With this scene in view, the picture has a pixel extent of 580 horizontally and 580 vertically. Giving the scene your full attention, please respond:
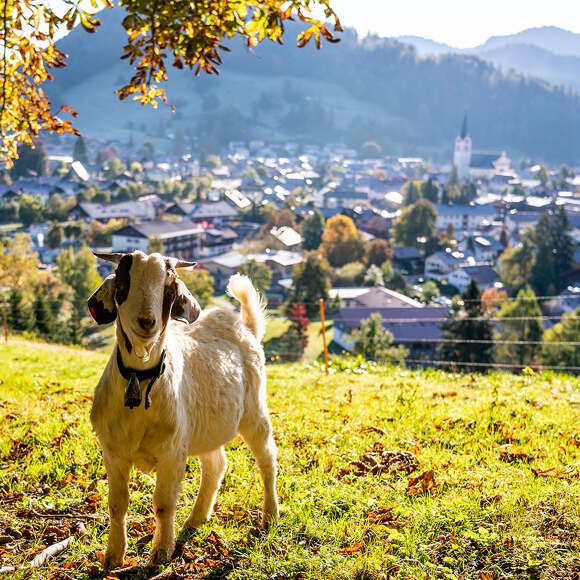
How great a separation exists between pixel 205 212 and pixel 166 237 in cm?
2485

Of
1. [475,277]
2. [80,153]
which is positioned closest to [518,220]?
[475,277]

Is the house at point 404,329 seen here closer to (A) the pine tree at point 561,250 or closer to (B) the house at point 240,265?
(B) the house at point 240,265

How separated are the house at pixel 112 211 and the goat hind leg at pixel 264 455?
86.9 m

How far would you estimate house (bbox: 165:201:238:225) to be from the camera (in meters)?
94.8

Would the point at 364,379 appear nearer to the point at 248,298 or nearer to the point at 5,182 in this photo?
the point at 248,298

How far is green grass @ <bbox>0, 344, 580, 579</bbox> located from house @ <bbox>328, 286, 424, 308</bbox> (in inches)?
1777

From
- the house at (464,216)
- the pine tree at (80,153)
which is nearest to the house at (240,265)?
the house at (464,216)

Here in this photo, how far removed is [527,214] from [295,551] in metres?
116

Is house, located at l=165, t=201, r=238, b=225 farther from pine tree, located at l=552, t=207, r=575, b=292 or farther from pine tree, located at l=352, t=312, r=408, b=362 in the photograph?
pine tree, located at l=352, t=312, r=408, b=362

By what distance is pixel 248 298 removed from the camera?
4.34 metres

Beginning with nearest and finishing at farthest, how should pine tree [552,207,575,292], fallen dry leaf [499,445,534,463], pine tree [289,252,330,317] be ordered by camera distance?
fallen dry leaf [499,445,534,463], pine tree [289,252,330,317], pine tree [552,207,575,292]

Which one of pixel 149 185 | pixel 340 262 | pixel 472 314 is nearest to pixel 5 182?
pixel 149 185

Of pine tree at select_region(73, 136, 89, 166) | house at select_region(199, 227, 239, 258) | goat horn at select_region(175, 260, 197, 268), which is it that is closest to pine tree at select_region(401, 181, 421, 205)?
house at select_region(199, 227, 239, 258)

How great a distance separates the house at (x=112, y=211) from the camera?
87.3 metres
